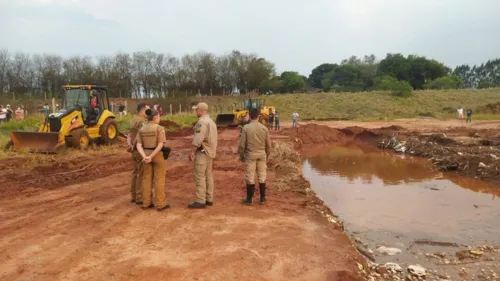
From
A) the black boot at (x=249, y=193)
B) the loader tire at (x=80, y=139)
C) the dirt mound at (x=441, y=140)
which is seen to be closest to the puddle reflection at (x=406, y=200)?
the black boot at (x=249, y=193)

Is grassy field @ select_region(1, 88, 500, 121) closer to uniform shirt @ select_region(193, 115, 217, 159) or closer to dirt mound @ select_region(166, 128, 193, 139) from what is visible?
dirt mound @ select_region(166, 128, 193, 139)

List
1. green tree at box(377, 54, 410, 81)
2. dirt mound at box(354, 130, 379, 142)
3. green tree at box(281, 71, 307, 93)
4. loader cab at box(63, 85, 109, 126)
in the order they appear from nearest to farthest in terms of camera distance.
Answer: loader cab at box(63, 85, 109, 126), dirt mound at box(354, 130, 379, 142), green tree at box(377, 54, 410, 81), green tree at box(281, 71, 307, 93)

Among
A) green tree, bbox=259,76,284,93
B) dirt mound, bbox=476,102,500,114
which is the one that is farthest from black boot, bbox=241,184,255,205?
green tree, bbox=259,76,284,93

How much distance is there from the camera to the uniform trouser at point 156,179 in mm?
6262

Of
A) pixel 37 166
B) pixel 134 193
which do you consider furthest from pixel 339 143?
pixel 134 193

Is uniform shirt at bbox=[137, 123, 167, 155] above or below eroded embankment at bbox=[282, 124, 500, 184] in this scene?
above

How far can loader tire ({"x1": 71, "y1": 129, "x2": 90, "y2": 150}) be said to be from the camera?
12.9m

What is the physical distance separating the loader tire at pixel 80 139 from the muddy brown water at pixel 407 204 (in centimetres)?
735

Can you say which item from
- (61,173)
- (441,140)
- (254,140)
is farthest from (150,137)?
(441,140)

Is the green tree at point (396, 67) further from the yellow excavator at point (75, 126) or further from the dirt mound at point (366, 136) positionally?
the yellow excavator at point (75, 126)

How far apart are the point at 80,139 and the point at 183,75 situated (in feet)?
152

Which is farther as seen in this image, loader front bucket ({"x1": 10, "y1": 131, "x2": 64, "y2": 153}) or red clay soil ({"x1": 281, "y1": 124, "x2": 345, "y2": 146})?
red clay soil ({"x1": 281, "y1": 124, "x2": 345, "y2": 146})

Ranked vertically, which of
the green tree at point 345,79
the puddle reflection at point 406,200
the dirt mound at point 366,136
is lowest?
the puddle reflection at point 406,200

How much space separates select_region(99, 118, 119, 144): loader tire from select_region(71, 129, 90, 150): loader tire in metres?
0.92
